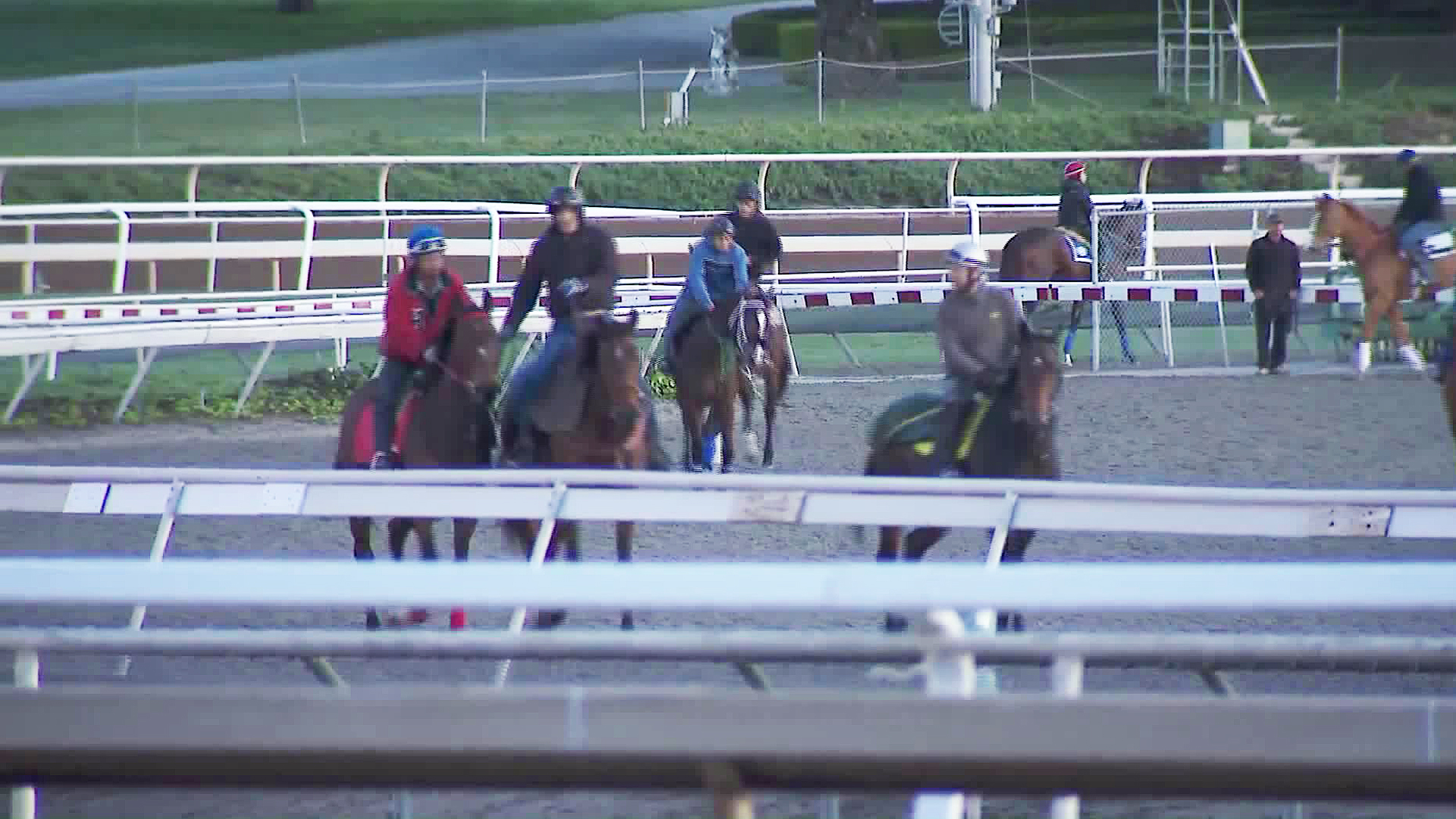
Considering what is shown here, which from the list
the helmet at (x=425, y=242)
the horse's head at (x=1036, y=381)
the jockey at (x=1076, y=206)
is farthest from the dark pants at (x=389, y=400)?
the jockey at (x=1076, y=206)

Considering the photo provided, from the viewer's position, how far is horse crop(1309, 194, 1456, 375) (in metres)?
17.5

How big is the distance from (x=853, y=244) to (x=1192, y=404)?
16.9 feet

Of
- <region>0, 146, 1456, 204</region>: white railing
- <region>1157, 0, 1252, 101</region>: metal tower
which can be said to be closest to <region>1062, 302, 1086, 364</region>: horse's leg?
<region>0, 146, 1456, 204</region>: white railing

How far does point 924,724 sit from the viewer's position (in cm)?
370

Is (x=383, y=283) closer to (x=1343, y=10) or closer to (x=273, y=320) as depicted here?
(x=273, y=320)

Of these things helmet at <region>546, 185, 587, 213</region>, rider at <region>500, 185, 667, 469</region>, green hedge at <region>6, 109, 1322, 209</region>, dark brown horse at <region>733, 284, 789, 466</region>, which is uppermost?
green hedge at <region>6, 109, 1322, 209</region>

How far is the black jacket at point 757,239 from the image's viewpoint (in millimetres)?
13992

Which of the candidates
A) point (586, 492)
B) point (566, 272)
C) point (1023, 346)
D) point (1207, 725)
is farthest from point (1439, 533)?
point (566, 272)

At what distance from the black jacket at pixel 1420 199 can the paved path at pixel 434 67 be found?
1513 centimetres

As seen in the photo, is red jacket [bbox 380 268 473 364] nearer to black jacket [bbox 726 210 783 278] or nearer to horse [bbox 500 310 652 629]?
horse [bbox 500 310 652 629]

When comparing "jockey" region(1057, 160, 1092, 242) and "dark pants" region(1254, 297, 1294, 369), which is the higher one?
"jockey" region(1057, 160, 1092, 242)

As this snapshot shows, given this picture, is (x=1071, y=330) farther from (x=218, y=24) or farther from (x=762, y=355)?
(x=218, y=24)

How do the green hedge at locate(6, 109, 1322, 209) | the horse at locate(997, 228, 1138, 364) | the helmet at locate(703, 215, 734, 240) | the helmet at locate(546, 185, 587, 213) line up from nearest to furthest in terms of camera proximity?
the helmet at locate(546, 185, 587, 213)
the helmet at locate(703, 215, 734, 240)
the horse at locate(997, 228, 1138, 364)
the green hedge at locate(6, 109, 1322, 209)

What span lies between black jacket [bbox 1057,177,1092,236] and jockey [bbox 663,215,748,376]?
5.94 metres
